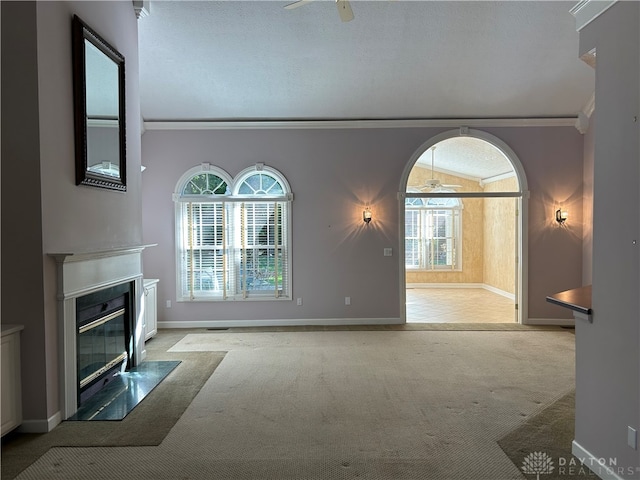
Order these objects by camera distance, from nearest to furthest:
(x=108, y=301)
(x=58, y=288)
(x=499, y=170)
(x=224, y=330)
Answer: (x=58, y=288)
(x=108, y=301)
(x=224, y=330)
(x=499, y=170)

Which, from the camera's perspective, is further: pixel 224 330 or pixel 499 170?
pixel 499 170

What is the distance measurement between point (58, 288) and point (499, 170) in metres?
8.75

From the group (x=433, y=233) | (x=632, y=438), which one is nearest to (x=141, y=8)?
A: (x=632, y=438)

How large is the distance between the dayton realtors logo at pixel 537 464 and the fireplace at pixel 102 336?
334 cm

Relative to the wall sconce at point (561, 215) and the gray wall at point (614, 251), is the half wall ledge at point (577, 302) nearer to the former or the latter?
the gray wall at point (614, 251)

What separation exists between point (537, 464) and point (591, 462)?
31cm

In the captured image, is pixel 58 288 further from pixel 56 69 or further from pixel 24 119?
pixel 56 69

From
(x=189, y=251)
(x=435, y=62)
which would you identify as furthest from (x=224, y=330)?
(x=435, y=62)

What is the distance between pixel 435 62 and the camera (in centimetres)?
561

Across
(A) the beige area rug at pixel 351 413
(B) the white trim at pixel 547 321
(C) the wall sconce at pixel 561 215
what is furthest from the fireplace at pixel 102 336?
(C) the wall sconce at pixel 561 215

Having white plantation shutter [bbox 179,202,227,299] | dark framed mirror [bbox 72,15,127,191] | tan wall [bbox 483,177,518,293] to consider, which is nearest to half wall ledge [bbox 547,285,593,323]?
dark framed mirror [bbox 72,15,127,191]

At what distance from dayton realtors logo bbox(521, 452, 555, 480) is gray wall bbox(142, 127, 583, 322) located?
401cm

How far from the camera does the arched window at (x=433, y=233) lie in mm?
11750

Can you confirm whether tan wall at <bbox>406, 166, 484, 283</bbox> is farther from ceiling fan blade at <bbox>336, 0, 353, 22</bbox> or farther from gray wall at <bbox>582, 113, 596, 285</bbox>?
ceiling fan blade at <bbox>336, 0, 353, 22</bbox>
